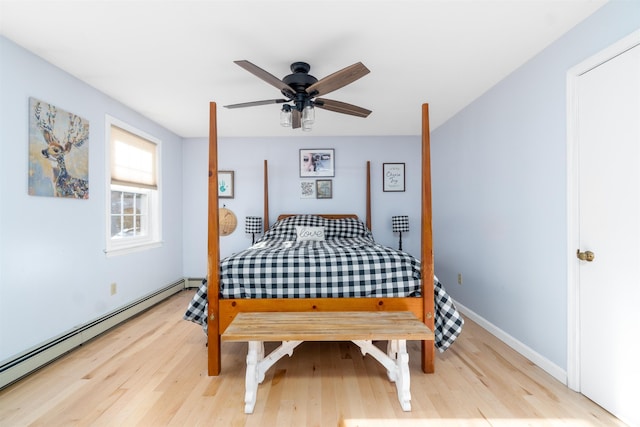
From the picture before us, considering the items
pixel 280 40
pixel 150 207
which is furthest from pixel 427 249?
pixel 150 207

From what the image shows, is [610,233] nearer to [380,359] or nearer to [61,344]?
[380,359]

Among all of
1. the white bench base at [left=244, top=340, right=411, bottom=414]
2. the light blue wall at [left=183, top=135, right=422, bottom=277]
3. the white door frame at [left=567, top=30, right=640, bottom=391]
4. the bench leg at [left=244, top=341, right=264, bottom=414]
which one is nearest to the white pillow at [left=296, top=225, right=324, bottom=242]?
the light blue wall at [left=183, top=135, right=422, bottom=277]

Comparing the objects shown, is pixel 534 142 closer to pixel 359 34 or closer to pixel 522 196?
pixel 522 196

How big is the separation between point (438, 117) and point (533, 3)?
1.89m

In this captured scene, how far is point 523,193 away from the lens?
226 cm

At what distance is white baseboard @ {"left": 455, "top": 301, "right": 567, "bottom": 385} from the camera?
1920 millimetres

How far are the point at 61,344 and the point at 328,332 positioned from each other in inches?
82.8

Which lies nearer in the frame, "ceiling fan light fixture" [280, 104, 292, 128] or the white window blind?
"ceiling fan light fixture" [280, 104, 292, 128]

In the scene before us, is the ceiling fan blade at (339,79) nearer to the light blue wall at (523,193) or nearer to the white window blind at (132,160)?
the light blue wall at (523,193)

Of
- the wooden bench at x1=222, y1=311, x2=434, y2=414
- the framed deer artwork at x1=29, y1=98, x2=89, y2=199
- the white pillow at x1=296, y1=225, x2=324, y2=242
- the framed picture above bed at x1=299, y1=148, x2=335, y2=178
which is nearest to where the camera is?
the wooden bench at x1=222, y1=311, x2=434, y2=414

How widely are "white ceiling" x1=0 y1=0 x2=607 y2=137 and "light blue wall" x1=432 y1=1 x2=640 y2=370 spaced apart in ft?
0.52

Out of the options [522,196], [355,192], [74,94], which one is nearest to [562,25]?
[522,196]

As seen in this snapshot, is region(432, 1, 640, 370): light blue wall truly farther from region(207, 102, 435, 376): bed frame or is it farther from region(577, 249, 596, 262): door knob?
region(207, 102, 435, 376): bed frame

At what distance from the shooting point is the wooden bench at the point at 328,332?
1.61m
